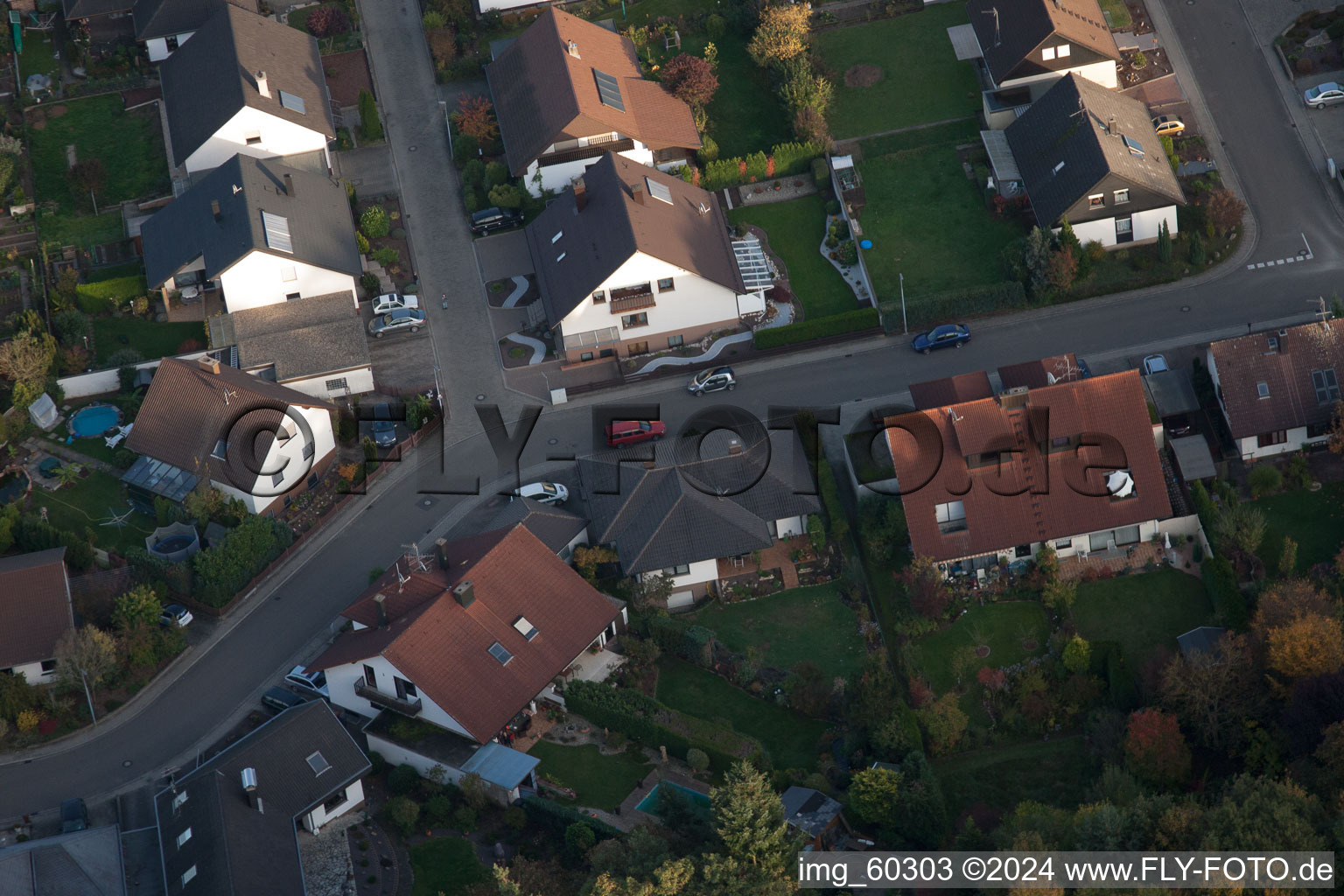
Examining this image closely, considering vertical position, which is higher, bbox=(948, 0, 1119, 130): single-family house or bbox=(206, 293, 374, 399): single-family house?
bbox=(948, 0, 1119, 130): single-family house

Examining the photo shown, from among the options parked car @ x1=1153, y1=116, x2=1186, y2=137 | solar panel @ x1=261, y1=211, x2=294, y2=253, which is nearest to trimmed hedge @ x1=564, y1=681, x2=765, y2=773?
solar panel @ x1=261, y1=211, x2=294, y2=253

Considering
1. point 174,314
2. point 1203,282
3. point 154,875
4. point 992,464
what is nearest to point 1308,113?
point 1203,282

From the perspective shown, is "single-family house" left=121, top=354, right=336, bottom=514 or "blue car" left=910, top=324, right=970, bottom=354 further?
"blue car" left=910, top=324, right=970, bottom=354

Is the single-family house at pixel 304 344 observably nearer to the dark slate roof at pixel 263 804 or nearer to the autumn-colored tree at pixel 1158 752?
the dark slate roof at pixel 263 804

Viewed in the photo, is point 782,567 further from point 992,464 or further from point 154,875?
point 154,875

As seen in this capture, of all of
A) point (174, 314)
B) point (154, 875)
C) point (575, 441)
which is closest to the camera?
point (154, 875)

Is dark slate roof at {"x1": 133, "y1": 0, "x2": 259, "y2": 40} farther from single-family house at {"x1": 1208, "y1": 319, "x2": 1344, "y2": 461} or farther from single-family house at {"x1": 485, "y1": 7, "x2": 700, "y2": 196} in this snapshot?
single-family house at {"x1": 1208, "y1": 319, "x2": 1344, "y2": 461}

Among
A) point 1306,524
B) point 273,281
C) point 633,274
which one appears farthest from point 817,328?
point 273,281
